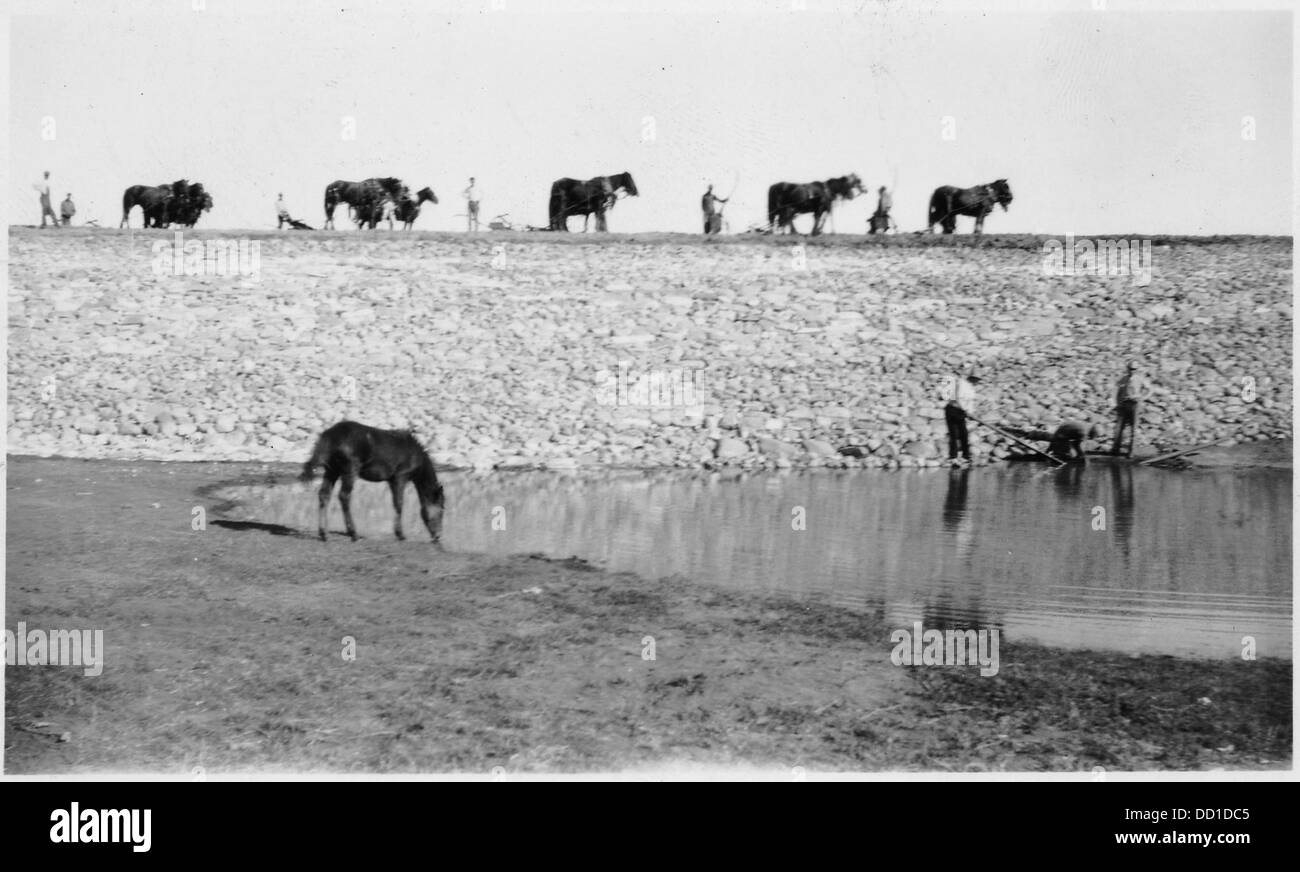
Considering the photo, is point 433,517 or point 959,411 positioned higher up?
point 959,411

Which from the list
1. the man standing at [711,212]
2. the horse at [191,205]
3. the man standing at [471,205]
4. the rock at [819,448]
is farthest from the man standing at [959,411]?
the horse at [191,205]

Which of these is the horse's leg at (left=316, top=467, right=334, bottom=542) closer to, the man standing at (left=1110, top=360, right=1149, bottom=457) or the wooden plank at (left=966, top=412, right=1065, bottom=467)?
the wooden plank at (left=966, top=412, right=1065, bottom=467)

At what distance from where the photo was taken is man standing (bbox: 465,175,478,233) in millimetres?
14047

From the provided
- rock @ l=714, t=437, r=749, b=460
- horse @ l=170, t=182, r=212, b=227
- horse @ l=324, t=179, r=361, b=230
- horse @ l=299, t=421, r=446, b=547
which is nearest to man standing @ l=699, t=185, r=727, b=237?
rock @ l=714, t=437, r=749, b=460

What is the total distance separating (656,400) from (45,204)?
704 cm

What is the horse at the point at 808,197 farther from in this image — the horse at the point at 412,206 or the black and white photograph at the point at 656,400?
the horse at the point at 412,206

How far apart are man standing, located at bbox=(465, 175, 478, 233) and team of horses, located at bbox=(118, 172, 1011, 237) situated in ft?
1.32

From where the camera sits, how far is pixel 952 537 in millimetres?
12633

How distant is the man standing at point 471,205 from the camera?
46.1 feet

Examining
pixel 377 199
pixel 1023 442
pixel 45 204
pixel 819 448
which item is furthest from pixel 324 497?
pixel 1023 442

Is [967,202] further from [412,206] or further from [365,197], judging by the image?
[365,197]

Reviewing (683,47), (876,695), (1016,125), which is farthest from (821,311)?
(876,695)

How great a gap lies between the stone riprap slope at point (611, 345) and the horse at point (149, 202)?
0.37 metres
